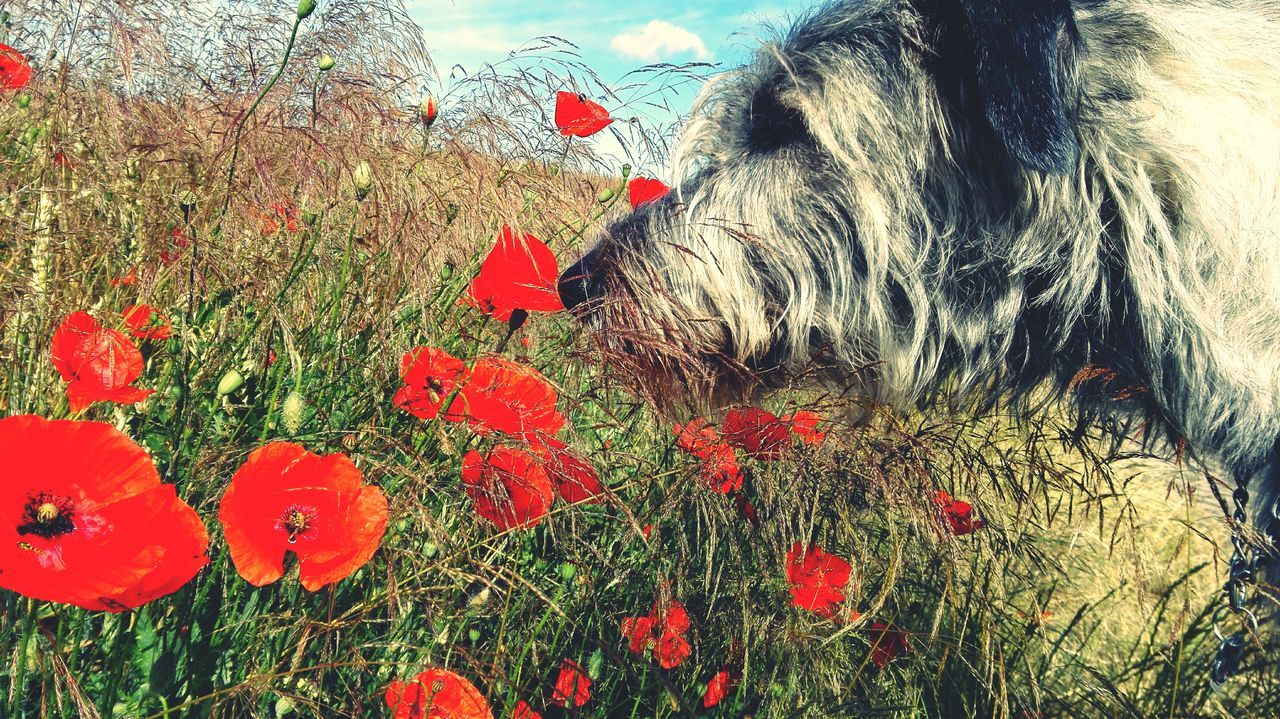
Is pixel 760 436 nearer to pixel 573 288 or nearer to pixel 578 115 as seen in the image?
pixel 573 288

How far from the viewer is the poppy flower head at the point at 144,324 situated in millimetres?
1421

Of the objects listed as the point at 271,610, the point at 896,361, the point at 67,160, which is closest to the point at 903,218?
the point at 896,361

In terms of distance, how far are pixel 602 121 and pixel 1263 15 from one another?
71.6 inches

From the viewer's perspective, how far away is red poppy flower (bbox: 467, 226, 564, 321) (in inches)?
61.2

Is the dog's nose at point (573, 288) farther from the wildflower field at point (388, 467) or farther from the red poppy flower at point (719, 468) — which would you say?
the red poppy flower at point (719, 468)

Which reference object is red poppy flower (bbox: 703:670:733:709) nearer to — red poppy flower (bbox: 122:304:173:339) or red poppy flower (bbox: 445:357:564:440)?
red poppy flower (bbox: 445:357:564:440)

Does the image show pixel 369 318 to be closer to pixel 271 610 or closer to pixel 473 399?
pixel 473 399

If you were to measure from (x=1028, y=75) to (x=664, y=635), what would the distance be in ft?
4.96

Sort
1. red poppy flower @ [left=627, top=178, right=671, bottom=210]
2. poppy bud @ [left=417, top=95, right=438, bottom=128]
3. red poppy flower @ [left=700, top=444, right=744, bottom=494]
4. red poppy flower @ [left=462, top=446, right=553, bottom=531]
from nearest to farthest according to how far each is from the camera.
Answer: red poppy flower @ [left=462, top=446, right=553, bottom=531], red poppy flower @ [left=700, top=444, right=744, bottom=494], poppy bud @ [left=417, top=95, right=438, bottom=128], red poppy flower @ [left=627, top=178, right=671, bottom=210]

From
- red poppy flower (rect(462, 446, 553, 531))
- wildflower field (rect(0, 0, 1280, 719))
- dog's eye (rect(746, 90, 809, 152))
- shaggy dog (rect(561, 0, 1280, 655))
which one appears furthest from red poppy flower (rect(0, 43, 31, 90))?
dog's eye (rect(746, 90, 809, 152))

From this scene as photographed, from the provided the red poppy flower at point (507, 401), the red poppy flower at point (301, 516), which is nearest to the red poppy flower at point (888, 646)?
the red poppy flower at point (507, 401)

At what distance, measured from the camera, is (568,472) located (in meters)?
1.46

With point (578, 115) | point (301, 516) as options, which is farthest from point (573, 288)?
point (301, 516)

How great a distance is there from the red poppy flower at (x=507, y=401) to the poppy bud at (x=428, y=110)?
0.76 m
